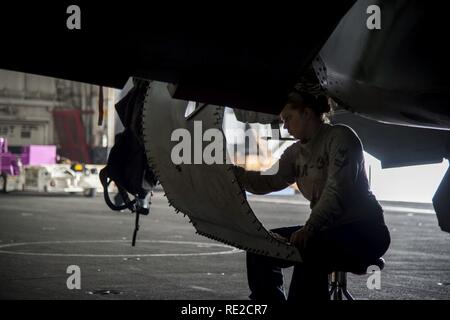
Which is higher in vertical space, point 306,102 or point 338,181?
point 306,102

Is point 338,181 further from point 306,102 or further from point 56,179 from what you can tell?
point 56,179

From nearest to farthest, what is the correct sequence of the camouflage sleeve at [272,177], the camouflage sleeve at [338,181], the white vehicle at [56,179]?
the camouflage sleeve at [338,181] → the camouflage sleeve at [272,177] → the white vehicle at [56,179]

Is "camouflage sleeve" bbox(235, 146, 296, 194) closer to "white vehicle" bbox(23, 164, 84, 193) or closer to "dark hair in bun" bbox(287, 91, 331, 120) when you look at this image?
"dark hair in bun" bbox(287, 91, 331, 120)

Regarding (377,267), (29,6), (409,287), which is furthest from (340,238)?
(409,287)

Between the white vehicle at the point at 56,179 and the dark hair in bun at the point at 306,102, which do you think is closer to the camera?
the dark hair in bun at the point at 306,102

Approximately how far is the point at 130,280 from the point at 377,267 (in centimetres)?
351

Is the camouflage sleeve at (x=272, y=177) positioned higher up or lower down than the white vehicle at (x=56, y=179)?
higher up

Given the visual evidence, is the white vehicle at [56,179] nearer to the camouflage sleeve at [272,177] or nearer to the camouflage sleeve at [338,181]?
the camouflage sleeve at [272,177]

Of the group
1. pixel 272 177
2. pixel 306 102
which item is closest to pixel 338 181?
pixel 306 102

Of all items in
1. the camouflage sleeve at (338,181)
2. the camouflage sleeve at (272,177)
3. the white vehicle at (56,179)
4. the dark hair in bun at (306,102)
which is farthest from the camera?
the white vehicle at (56,179)

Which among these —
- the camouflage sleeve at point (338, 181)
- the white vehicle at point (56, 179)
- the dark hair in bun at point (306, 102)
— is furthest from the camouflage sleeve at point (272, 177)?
the white vehicle at point (56, 179)

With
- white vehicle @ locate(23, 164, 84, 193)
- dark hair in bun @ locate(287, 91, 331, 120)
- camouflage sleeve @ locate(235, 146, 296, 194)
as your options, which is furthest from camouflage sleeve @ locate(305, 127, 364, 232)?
white vehicle @ locate(23, 164, 84, 193)

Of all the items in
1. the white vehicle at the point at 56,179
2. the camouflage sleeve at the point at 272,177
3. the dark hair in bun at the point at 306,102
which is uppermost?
the dark hair in bun at the point at 306,102

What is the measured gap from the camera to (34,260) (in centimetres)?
886
